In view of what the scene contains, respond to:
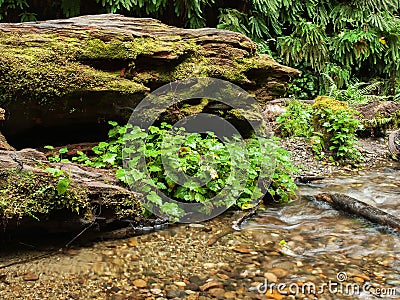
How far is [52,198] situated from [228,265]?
146 cm

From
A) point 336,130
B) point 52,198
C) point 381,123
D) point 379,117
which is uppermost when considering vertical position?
point 379,117

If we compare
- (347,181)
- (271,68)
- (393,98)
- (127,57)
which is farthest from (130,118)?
(393,98)

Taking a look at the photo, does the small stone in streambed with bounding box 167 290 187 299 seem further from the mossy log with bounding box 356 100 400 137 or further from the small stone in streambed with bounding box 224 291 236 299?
the mossy log with bounding box 356 100 400 137

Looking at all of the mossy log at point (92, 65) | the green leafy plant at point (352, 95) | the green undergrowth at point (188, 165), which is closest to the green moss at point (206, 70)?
the mossy log at point (92, 65)

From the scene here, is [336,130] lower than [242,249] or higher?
higher

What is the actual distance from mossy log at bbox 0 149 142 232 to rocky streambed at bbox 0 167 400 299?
0.23 metres

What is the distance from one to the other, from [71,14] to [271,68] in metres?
5.02

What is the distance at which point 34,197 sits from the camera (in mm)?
2947

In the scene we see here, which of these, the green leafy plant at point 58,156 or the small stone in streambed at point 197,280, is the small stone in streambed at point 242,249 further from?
the green leafy plant at point 58,156

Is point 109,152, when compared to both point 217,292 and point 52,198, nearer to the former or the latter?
point 52,198

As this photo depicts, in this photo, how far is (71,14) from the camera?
823cm
